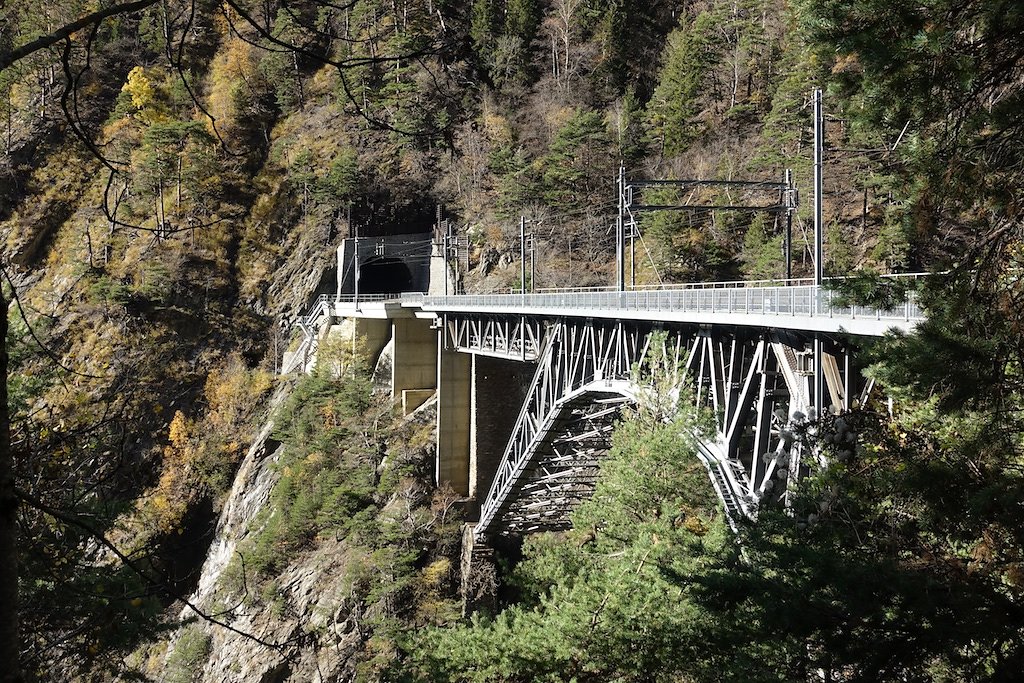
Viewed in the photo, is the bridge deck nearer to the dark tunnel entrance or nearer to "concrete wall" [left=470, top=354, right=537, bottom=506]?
"concrete wall" [left=470, top=354, right=537, bottom=506]

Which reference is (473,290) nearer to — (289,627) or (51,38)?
(289,627)

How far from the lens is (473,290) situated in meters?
40.1

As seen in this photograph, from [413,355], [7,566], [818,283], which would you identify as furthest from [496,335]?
[7,566]

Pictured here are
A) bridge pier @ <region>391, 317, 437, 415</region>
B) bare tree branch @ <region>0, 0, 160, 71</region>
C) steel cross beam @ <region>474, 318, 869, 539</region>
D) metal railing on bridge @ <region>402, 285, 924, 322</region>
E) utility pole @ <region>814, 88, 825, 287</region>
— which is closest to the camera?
→ bare tree branch @ <region>0, 0, 160, 71</region>


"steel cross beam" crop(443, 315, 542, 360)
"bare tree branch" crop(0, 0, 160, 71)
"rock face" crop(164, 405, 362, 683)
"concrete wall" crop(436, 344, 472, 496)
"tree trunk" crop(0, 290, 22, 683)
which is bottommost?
"rock face" crop(164, 405, 362, 683)

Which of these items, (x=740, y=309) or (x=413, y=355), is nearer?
(x=740, y=309)

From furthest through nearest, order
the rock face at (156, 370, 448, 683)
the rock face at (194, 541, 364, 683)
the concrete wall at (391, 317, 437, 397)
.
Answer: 1. the concrete wall at (391, 317, 437, 397)
2. the rock face at (156, 370, 448, 683)
3. the rock face at (194, 541, 364, 683)

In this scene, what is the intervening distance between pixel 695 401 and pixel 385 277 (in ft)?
115

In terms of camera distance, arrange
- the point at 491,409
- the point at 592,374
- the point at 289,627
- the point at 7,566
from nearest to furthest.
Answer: the point at 7,566 < the point at 592,374 < the point at 289,627 < the point at 491,409

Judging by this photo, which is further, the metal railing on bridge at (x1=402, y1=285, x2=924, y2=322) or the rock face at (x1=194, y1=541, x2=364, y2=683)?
the rock face at (x1=194, y1=541, x2=364, y2=683)

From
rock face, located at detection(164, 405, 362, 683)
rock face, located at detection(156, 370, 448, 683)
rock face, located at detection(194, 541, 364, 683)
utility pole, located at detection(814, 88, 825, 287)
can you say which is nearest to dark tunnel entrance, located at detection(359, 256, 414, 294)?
rock face, located at detection(156, 370, 448, 683)

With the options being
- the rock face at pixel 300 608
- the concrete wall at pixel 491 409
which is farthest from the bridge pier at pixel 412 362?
the concrete wall at pixel 491 409

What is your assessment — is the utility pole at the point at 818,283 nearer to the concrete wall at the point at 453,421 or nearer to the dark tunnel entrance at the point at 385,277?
the concrete wall at the point at 453,421

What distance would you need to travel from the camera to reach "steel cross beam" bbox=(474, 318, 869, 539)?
985 cm
